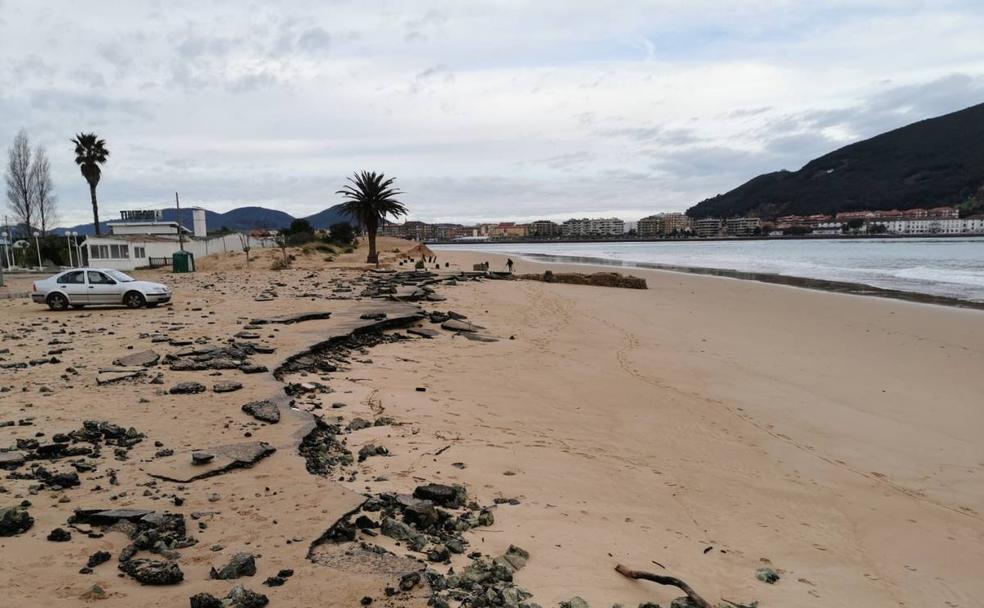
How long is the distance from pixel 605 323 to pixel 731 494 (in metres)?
12.4

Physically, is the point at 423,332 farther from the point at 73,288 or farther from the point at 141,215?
the point at 141,215

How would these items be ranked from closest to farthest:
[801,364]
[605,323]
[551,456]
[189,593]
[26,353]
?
[189,593], [551,456], [26,353], [801,364], [605,323]

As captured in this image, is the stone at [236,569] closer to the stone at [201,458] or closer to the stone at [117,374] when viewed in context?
the stone at [201,458]

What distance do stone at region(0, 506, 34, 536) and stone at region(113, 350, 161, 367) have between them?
567 centimetres

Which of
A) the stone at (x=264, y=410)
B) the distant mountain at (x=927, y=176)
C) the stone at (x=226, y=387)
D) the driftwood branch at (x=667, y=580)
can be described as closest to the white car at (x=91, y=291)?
the stone at (x=226, y=387)

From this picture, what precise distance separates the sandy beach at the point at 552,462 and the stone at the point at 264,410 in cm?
22

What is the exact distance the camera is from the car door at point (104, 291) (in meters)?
19.0

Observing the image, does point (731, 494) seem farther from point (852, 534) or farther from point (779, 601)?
point (779, 601)

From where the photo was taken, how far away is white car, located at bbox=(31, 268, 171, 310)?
61.8 ft

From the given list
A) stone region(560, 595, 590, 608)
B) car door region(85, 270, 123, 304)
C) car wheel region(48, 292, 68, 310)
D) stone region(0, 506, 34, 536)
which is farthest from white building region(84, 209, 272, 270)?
stone region(560, 595, 590, 608)

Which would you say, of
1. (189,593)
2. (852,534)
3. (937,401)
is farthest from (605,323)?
(189,593)

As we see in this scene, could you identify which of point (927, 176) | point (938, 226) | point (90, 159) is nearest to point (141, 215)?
point (90, 159)

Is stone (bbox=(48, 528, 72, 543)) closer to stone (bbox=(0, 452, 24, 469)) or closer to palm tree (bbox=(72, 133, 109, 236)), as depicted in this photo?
stone (bbox=(0, 452, 24, 469))

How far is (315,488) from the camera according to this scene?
206 inches
